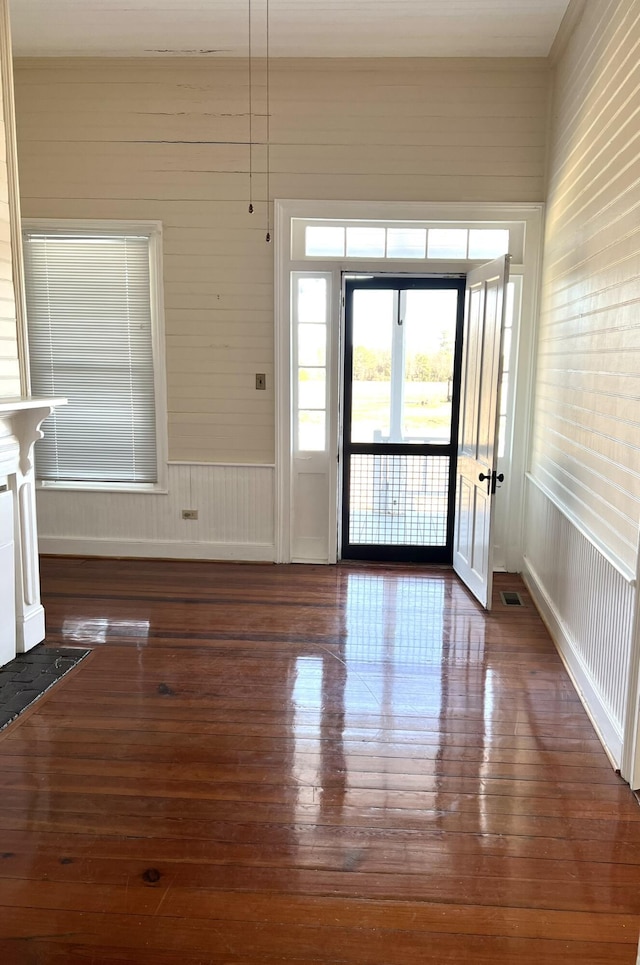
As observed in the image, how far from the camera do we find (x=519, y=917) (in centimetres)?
196

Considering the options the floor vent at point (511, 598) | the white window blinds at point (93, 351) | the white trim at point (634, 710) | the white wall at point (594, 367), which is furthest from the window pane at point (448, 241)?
the white trim at point (634, 710)

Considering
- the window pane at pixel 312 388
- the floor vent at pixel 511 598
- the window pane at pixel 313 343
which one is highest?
the window pane at pixel 313 343

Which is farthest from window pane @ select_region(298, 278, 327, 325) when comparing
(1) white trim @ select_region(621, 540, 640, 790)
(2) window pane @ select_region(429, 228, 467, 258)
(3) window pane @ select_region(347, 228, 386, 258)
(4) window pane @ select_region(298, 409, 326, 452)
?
(1) white trim @ select_region(621, 540, 640, 790)

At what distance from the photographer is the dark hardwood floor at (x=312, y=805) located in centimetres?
190

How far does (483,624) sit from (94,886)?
2.75m

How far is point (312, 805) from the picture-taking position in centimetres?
244

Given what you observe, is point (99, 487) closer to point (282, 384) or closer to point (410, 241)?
point (282, 384)

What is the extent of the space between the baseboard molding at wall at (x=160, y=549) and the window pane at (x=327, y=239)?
2283mm

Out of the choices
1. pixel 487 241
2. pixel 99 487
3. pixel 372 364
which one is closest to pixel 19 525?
pixel 99 487

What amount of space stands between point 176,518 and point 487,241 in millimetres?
3186

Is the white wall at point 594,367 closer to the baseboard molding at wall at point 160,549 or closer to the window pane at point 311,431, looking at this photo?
the window pane at point 311,431

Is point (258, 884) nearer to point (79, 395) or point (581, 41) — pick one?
point (79, 395)

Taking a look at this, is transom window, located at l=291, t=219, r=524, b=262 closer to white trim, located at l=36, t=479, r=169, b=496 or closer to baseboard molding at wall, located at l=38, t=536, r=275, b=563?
white trim, located at l=36, t=479, r=169, b=496

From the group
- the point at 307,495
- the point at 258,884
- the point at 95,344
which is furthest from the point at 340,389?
the point at 258,884
